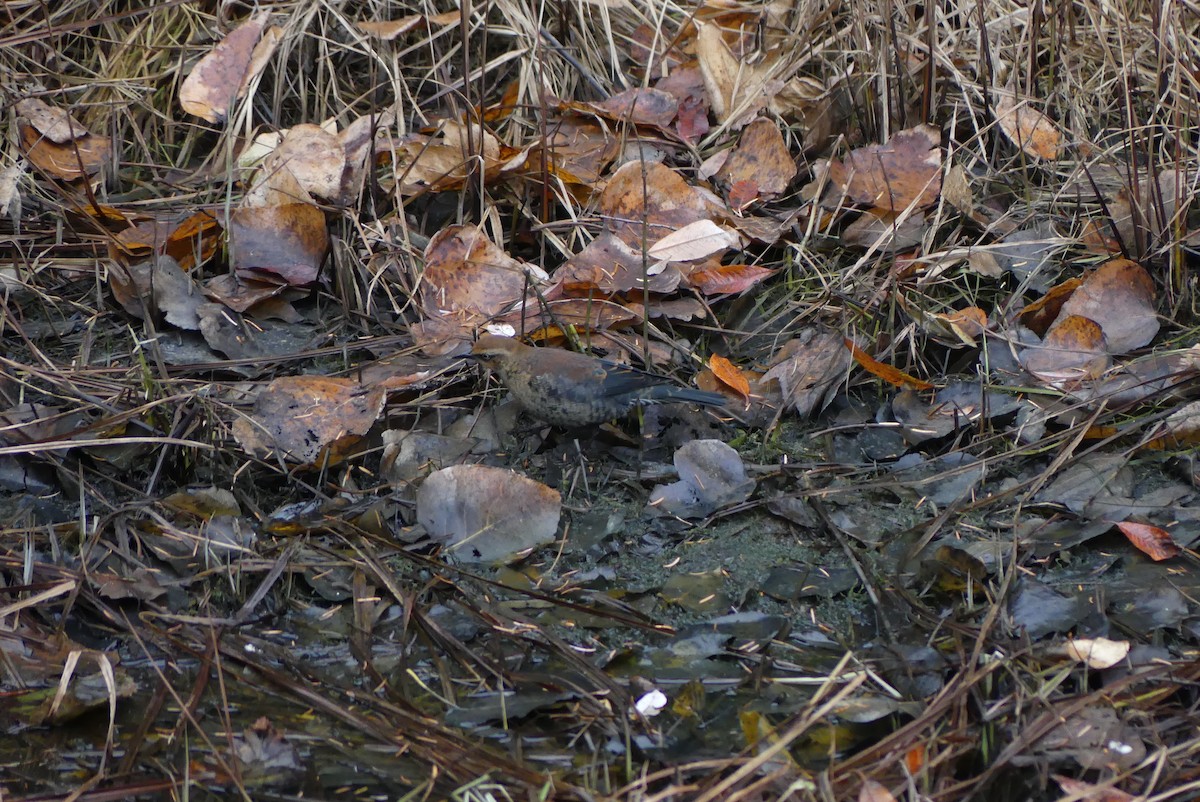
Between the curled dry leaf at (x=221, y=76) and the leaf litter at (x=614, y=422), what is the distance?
0.05ft

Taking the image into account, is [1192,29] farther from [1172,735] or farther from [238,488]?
[238,488]

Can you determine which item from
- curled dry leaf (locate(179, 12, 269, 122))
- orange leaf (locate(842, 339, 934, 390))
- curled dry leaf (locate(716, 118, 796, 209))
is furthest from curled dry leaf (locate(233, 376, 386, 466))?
curled dry leaf (locate(716, 118, 796, 209))

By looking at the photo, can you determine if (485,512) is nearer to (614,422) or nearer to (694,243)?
(614,422)

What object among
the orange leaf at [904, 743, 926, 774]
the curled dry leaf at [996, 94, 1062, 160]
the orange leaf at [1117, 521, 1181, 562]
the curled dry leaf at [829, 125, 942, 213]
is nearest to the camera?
the orange leaf at [904, 743, 926, 774]

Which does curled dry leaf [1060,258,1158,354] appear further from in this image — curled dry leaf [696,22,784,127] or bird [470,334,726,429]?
curled dry leaf [696,22,784,127]

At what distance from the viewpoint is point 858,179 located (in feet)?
14.7

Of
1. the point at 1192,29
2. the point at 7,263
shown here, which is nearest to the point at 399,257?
the point at 7,263

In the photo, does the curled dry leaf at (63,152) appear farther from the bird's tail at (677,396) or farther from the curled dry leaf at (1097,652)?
the curled dry leaf at (1097,652)

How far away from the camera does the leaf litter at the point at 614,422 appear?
2.60m

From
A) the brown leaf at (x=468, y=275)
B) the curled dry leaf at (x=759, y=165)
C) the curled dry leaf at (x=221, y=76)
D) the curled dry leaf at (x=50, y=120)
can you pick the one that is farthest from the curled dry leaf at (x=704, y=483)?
the curled dry leaf at (x=50, y=120)

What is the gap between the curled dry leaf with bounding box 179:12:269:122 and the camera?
474 centimetres

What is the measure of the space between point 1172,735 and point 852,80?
2.97 metres

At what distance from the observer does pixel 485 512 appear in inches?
130

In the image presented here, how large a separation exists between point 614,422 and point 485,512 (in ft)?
2.55
